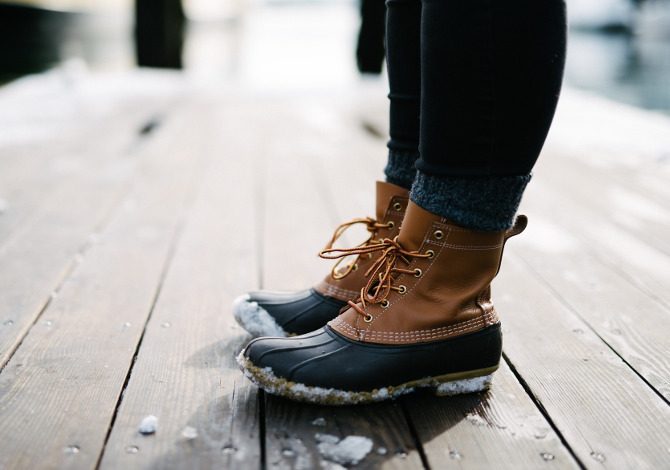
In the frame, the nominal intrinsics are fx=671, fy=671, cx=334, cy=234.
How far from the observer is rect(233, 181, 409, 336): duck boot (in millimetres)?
910

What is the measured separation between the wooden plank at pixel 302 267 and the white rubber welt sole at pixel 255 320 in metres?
0.15

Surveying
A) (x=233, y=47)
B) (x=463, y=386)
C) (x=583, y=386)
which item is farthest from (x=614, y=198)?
(x=233, y=47)

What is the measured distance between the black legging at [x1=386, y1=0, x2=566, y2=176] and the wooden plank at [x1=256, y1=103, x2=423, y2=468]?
0.97 feet

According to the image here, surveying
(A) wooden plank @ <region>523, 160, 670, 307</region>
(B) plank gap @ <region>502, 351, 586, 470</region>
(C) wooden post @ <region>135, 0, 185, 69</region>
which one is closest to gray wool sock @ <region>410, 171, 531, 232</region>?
(B) plank gap @ <region>502, 351, 586, 470</region>

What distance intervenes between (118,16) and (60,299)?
28.4 feet

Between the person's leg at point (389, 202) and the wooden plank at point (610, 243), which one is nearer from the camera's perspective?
the person's leg at point (389, 202)

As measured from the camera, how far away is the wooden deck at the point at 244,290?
0.73 metres

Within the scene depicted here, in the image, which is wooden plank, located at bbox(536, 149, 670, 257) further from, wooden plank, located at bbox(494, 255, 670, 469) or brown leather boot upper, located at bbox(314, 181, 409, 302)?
brown leather boot upper, located at bbox(314, 181, 409, 302)

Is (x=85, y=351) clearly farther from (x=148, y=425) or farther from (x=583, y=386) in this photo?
(x=583, y=386)

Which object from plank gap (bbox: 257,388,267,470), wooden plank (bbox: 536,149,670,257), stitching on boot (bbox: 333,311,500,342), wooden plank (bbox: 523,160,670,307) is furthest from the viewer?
wooden plank (bbox: 536,149,670,257)

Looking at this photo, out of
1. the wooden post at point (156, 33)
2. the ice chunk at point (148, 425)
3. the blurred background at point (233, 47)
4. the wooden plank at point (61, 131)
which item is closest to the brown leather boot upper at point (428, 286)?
the ice chunk at point (148, 425)

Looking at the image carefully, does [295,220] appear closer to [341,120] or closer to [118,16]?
[341,120]

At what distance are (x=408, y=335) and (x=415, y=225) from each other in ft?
0.43

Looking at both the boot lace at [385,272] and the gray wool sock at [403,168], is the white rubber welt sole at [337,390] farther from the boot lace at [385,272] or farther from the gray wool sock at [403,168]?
the gray wool sock at [403,168]
